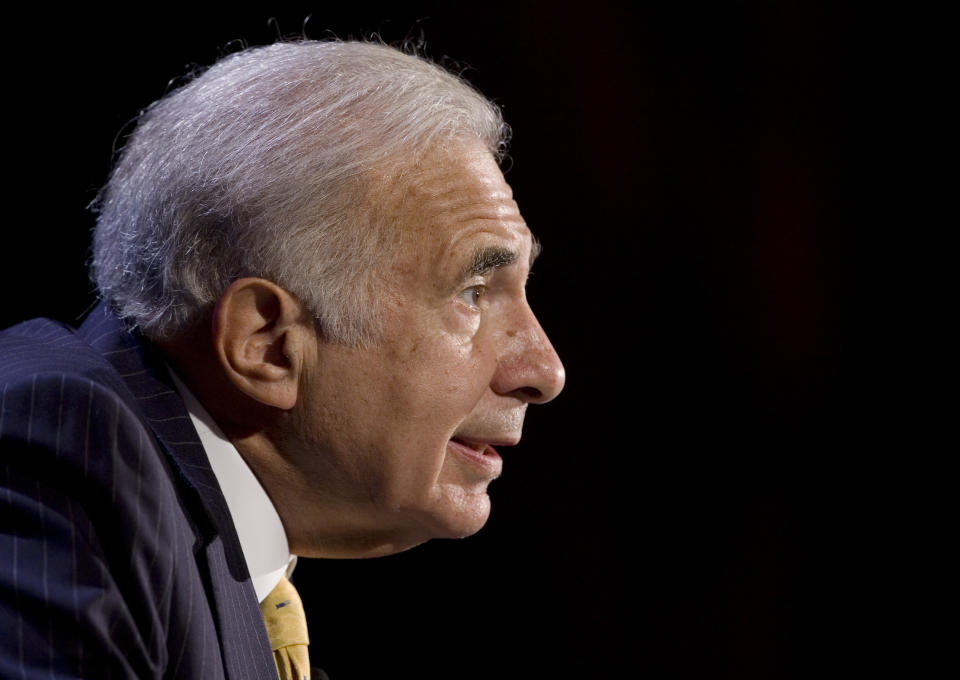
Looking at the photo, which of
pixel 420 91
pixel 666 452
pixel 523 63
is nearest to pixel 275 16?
pixel 523 63

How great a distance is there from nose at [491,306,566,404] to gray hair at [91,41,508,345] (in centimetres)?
24

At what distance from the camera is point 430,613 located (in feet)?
8.02

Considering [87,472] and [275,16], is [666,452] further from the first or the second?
[87,472]

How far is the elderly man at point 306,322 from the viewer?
4.39 ft

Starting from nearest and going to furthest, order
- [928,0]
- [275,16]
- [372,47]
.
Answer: [372,47] < [275,16] < [928,0]

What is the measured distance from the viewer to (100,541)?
1043 millimetres

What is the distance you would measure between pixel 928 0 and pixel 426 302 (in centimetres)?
174

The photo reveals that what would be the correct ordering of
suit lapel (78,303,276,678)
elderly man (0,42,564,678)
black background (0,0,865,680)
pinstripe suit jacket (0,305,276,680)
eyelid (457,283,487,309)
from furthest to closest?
black background (0,0,865,680) < eyelid (457,283,487,309) < elderly man (0,42,564,678) < suit lapel (78,303,276,678) < pinstripe suit jacket (0,305,276,680)

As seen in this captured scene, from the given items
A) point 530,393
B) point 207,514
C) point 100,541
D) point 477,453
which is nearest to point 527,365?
point 530,393

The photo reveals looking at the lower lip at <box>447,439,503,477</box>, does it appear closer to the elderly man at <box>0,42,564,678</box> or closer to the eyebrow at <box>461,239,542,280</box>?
the elderly man at <box>0,42,564,678</box>

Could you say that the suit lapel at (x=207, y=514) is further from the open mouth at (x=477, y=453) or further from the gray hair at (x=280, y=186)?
the open mouth at (x=477, y=453)

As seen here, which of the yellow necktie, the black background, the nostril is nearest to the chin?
the nostril

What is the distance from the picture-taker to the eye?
1465mm

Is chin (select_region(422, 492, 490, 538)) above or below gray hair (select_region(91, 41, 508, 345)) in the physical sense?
below
